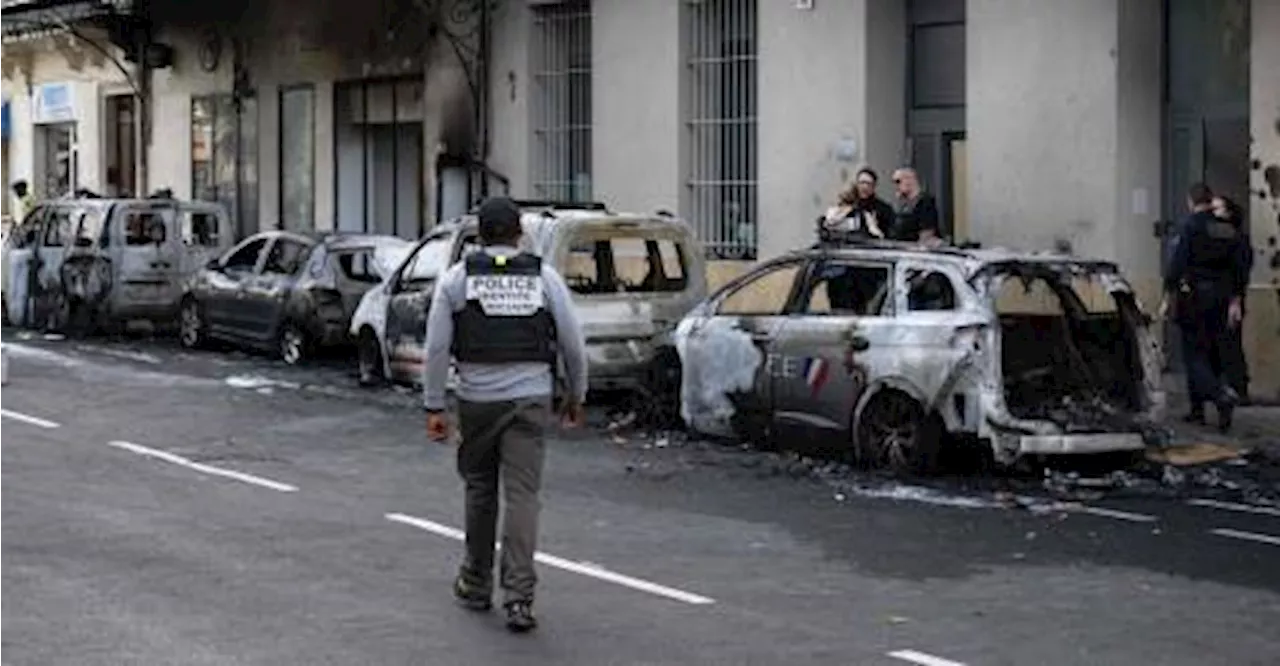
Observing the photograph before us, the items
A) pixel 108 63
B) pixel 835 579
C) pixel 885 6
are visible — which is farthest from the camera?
pixel 108 63

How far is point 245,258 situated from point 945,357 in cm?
1224

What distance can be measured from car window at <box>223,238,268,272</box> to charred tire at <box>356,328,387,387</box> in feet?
13.8

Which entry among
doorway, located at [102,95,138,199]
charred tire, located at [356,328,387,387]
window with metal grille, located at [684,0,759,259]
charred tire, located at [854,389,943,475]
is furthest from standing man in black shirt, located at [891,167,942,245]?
doorway, located at [102,95,138,199]

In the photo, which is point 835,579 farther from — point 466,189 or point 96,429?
point 466,189

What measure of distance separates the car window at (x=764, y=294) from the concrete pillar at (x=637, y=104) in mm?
7648

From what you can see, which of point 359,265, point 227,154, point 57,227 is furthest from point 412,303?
point 227,154

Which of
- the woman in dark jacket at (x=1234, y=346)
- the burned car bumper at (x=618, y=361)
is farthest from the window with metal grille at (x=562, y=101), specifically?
the woman in dark jacket at (x=1234, y=346)

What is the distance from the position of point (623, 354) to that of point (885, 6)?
5217 millimetres

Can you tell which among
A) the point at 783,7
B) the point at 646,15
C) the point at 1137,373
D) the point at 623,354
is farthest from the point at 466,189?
the point at 1137,373

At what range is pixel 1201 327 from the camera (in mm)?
15438

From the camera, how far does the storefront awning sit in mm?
31498

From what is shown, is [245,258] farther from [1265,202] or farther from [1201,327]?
[1201,327]

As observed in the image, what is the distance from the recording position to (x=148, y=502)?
37.7 ft

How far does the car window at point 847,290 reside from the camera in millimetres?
13664
